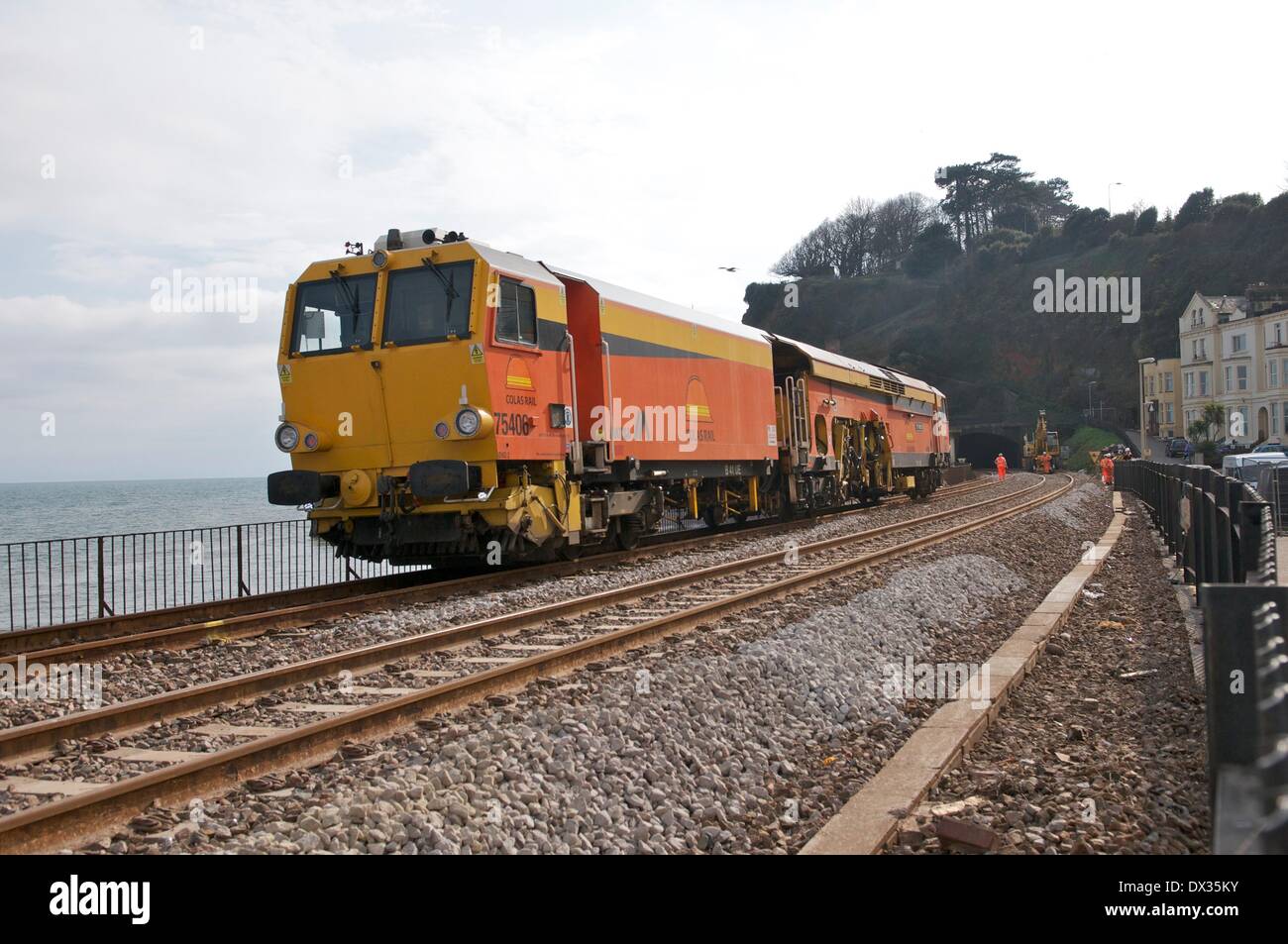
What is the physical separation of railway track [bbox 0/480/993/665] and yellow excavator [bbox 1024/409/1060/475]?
5559 centimetres

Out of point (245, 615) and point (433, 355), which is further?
point (433, 355)

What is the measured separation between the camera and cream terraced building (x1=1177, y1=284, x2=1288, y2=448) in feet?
203

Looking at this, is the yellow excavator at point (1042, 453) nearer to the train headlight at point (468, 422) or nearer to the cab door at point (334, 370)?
the cab door at point (334, 370)

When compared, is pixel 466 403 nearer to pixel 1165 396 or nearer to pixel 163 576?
pixel 163 576

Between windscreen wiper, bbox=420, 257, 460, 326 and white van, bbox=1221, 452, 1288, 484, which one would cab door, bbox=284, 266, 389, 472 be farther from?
white van, bbox=1221, 452, 1288, 484

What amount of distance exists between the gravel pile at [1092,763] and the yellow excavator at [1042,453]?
58557 millimetres

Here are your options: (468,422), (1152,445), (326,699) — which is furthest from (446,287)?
(1152,445)

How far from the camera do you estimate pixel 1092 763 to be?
5496mm

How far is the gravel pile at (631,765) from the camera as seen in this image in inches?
172

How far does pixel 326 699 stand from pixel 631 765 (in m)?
2.55
